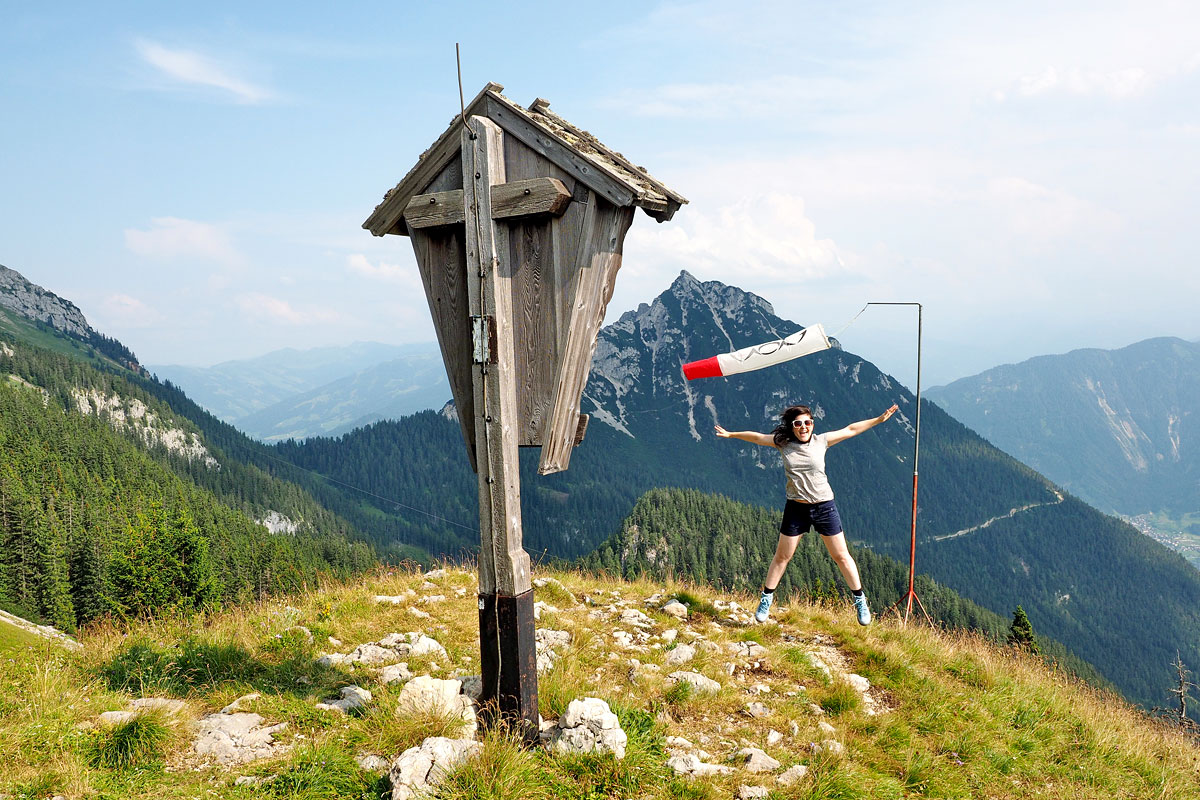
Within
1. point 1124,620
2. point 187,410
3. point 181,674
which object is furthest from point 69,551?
point 1124,620

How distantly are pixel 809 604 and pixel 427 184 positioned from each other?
8942 mm

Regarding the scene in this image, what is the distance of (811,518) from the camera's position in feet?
27.4

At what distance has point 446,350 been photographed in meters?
5.36

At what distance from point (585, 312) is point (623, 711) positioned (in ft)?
11.0

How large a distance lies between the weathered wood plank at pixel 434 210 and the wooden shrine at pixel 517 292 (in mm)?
12

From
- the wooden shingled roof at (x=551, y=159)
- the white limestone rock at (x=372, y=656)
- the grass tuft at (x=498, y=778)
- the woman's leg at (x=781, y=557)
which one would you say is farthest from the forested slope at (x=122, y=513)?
the woman's leg at (x=781, y=557)

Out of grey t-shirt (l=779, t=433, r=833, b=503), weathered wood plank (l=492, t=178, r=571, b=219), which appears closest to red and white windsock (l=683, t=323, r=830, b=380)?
grey t-shirt (l=779, t=433, r=833, b=503)

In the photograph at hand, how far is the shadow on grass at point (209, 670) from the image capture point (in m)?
5.81

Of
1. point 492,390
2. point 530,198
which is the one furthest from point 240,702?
point 530,198

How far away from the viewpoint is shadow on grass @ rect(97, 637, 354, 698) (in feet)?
19.1

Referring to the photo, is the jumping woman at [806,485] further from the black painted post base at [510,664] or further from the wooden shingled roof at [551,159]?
the black painted post base at [510,664]

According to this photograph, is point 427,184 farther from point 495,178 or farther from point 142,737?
point 142,737

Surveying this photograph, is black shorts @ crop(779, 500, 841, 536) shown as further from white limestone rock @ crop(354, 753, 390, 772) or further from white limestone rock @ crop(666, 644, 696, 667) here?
white limestone rock @ crop(354, 753, 390, 772)

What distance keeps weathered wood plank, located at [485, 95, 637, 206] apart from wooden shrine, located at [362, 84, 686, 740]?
0.04 ft
